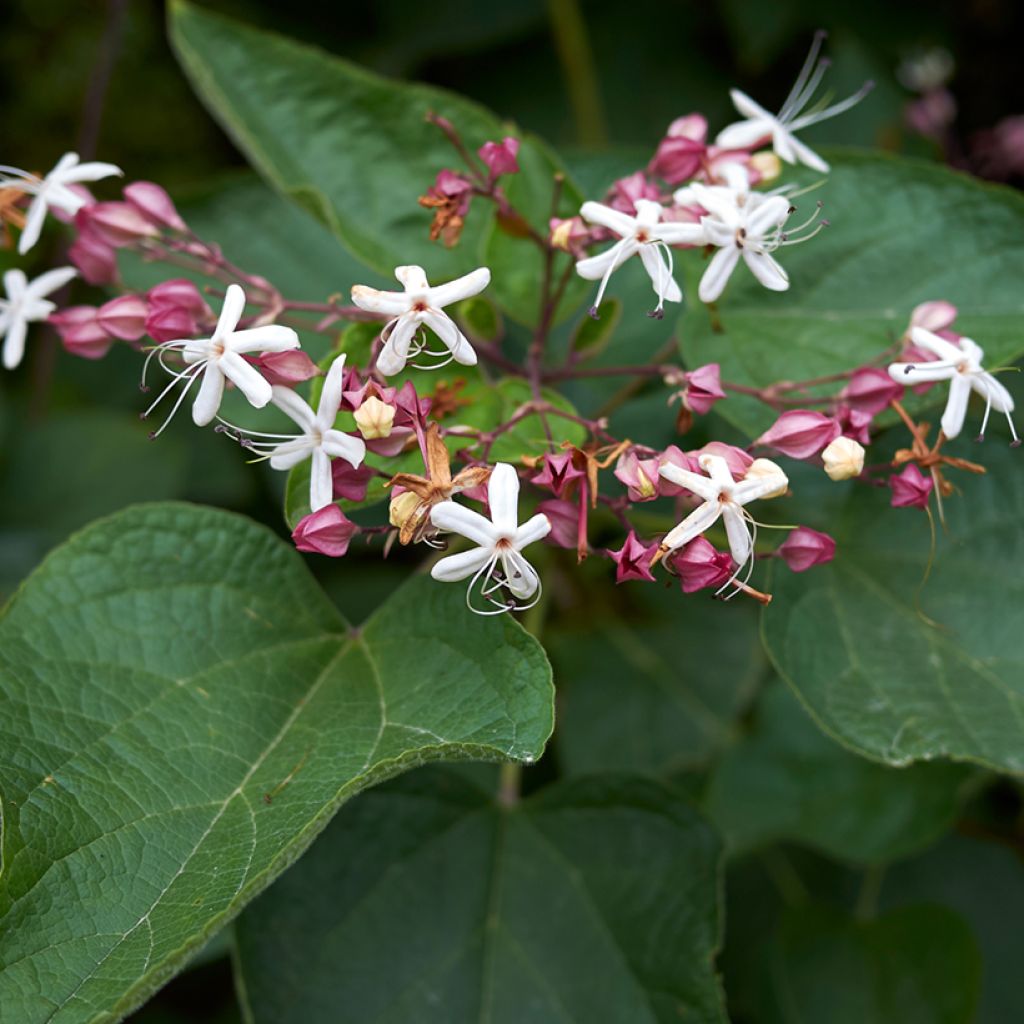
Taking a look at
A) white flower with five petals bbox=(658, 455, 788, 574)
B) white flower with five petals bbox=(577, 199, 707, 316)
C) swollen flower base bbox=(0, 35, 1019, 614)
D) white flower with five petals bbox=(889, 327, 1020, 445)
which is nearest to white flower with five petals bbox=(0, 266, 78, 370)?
swollen flower base bbox=(0, 35, 1019, 614)

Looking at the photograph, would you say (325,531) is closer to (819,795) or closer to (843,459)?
(843,459)

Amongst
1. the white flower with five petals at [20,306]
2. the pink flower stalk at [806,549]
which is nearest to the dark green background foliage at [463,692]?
the pink flower stalk at [806,549]

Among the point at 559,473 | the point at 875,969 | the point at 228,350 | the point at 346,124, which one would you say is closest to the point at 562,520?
the point at 559,473

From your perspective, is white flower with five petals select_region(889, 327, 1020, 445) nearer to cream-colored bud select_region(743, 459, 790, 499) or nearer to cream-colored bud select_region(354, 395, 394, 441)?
cream-colored bud select_region(743, 459, 790, 499)

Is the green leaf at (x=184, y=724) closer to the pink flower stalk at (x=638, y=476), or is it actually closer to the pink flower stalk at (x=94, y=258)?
Answer: the pink flower stalk at (x=638, y=476)

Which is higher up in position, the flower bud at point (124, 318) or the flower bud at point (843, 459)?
the flower bud at point (124, 318)

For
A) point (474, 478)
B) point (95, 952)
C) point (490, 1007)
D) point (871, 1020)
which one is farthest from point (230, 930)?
point (871, 1020)

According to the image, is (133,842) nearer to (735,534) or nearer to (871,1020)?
(735,534)
